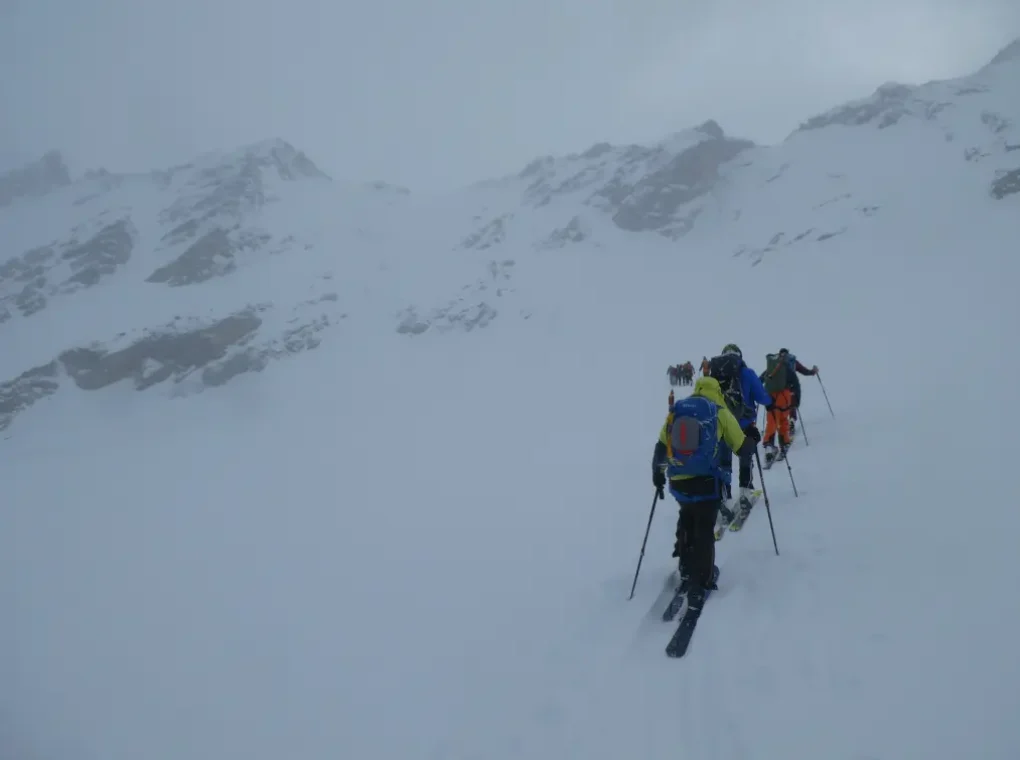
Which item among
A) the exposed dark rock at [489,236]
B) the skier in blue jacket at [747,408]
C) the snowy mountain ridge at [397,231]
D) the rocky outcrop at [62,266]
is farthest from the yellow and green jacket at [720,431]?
the rocky outcrop at [62,266]

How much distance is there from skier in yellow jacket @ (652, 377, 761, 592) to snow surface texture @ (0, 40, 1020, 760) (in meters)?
0.52

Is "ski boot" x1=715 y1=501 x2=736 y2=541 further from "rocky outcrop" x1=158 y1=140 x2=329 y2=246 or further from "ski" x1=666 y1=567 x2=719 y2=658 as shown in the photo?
"rocky outcrop" x1=158 y1=140 x2=329 y2=246

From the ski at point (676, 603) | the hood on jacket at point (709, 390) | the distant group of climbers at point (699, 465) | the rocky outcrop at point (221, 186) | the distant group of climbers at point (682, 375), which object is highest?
the rocky outcrop at point (221, 186)

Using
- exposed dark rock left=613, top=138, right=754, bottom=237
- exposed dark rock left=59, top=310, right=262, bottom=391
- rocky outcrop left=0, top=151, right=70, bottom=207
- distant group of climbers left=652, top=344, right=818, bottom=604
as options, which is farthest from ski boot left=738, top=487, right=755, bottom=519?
rocky outcrop left=0, top=151, right=70, bottom=207

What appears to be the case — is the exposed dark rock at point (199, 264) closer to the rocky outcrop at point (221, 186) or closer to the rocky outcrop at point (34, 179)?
the rocky outcrop at point (221, 186)

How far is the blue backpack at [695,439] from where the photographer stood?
17.1 feet

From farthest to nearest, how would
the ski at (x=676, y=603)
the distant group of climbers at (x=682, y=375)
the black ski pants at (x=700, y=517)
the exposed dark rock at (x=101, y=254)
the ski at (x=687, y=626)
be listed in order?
the exposed dark rock at (x=101, y=254) < the distant group of climbers at (x=682, y=375) < the ski at (x=676, y=603) < the black ski pants at (x=700, y=517) < the ski at (x=687, y=626)

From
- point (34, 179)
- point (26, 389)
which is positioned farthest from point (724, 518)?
point (34, 179)

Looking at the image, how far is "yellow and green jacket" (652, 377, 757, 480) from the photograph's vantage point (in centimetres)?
536

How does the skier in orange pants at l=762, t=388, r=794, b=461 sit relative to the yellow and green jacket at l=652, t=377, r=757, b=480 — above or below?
below

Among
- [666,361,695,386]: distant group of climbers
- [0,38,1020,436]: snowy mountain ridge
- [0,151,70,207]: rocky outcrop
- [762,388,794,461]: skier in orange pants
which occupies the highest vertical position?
[0,151,70,207]: rocky outcrop

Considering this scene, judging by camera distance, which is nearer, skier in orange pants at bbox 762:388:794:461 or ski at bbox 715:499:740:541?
ski at bbox 715:499:740:541

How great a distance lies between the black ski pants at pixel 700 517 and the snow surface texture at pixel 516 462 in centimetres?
36

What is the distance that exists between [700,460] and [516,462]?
13.8 metres
